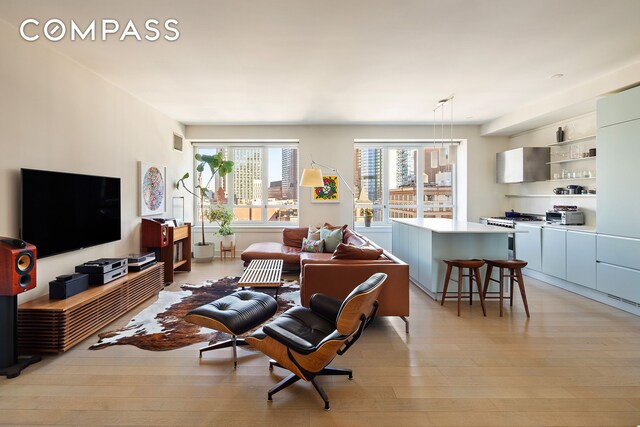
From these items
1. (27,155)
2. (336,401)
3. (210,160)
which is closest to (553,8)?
(336,401)

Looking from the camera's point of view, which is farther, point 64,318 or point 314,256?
point 314,256

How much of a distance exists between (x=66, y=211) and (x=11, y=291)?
1105mm

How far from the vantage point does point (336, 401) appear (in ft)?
6.80

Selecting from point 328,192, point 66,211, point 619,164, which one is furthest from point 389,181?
point 66,211

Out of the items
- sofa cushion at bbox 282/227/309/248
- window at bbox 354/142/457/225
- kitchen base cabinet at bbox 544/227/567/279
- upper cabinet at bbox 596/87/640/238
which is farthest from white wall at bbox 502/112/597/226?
sofa cushion at bbox 282/227/309/248

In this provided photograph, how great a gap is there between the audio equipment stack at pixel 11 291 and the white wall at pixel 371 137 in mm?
4828

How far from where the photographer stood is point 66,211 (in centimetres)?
321

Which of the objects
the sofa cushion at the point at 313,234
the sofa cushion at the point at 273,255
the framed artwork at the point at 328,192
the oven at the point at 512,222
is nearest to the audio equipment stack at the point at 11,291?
the sofa cushion at the point at 273,255

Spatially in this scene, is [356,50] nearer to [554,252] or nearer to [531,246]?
[554,252]

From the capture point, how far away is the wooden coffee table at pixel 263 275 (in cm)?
358

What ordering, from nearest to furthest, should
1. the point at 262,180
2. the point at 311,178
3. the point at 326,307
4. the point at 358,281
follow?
the point at 326,307 → the point at 358,281 → the point at 311,178 → the point at 262,180

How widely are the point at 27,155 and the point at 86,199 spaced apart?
70cm

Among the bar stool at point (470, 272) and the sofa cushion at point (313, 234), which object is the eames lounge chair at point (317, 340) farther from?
the sofa cushion at point (313, 234)

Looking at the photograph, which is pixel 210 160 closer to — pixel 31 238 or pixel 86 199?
pixel 86 199
